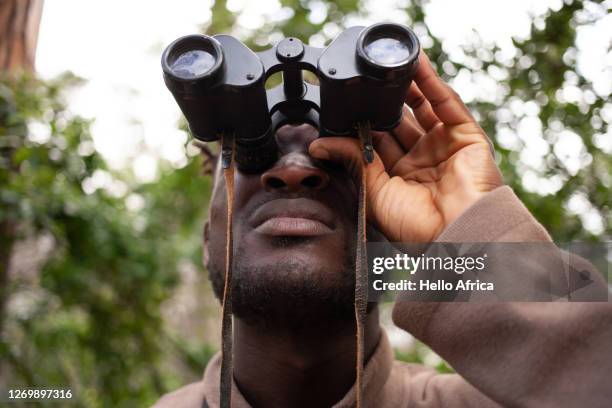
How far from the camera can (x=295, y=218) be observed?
155 centimetres

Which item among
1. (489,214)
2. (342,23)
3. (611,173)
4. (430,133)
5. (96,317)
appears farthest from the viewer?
(96,317)

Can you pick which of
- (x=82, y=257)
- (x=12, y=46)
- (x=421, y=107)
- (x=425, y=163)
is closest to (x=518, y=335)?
(x=425, y=163)

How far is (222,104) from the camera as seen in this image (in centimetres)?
140

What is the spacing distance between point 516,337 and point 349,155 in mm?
537

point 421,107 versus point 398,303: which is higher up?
point 421,107

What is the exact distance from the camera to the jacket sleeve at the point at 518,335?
1126 mm

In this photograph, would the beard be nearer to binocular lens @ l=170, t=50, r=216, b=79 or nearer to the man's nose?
the man's nose

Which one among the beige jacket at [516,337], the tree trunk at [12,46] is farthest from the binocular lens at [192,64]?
the tree trunk at [12,46]

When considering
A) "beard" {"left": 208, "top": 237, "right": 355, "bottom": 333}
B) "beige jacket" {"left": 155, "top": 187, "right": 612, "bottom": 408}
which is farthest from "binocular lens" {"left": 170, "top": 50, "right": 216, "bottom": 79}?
"beige jacket" {"left": 155, "top": 187, "right": 612, "bottom": 408}

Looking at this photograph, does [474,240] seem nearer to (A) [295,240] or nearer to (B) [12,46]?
(A) [295,240]

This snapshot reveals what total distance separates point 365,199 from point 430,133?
0.91ft

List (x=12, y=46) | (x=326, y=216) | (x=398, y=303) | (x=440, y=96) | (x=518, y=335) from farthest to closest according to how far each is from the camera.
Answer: (x=12, y=46)
(x=326, y=216)
(x=440, y=96)
(x=398, y=303)
(x=518, y=335)

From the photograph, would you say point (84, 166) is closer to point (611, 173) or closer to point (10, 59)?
point (10, 59)

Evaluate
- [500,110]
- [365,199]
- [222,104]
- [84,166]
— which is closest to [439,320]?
[365,199]
